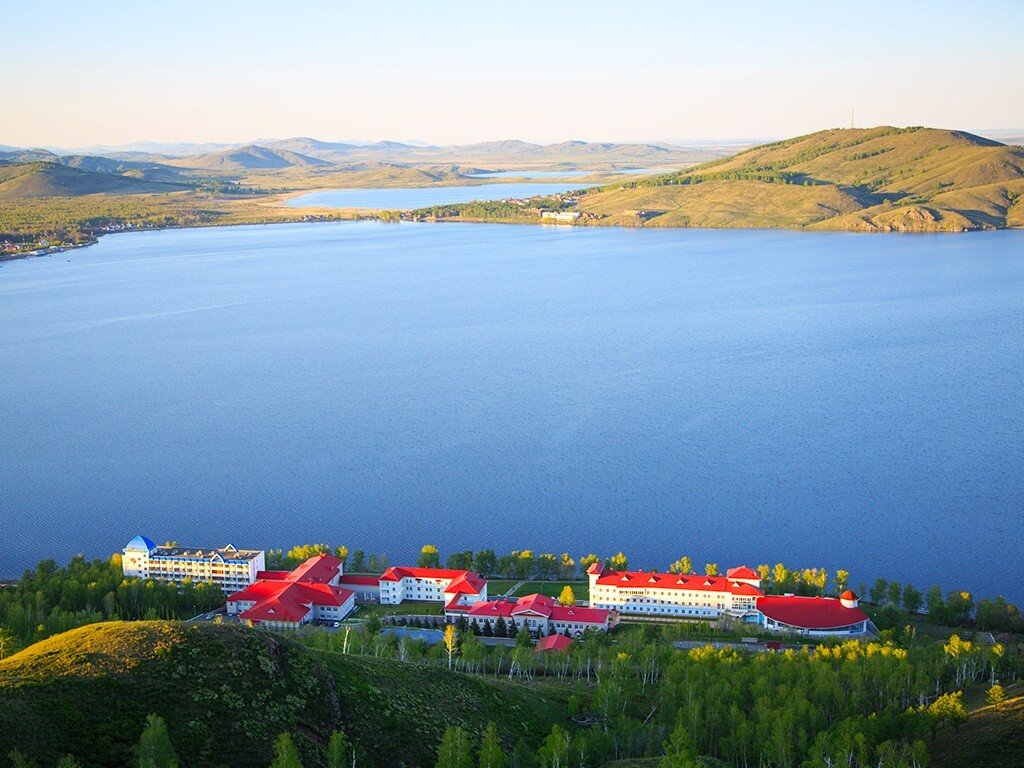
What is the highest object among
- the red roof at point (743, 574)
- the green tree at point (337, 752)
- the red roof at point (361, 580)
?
the green tree at point (337, 752)

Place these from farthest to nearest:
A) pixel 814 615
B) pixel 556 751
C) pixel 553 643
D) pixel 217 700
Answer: pixel 814 615
pixel 553 643
pixel 556 751
pixel 217 700

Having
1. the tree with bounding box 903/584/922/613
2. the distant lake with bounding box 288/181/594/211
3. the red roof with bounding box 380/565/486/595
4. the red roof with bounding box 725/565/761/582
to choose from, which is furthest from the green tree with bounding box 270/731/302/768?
the distant lake with bounding box 288/181/594/211

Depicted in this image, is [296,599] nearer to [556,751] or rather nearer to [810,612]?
[556,751]

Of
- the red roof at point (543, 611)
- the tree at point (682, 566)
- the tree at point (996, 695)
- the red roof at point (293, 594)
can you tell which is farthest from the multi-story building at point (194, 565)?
the tree at point (996, 695)

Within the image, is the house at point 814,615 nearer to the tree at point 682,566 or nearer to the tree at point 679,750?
the tree at point 682,566

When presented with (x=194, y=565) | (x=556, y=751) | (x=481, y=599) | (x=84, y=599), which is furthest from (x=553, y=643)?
(x=84, y=599)

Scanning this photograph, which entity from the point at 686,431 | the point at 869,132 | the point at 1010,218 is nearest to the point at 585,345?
the point at 686,431

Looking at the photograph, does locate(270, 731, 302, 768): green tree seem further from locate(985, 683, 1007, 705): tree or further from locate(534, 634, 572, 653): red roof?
locate(985, 683, 1007, 705): tree
